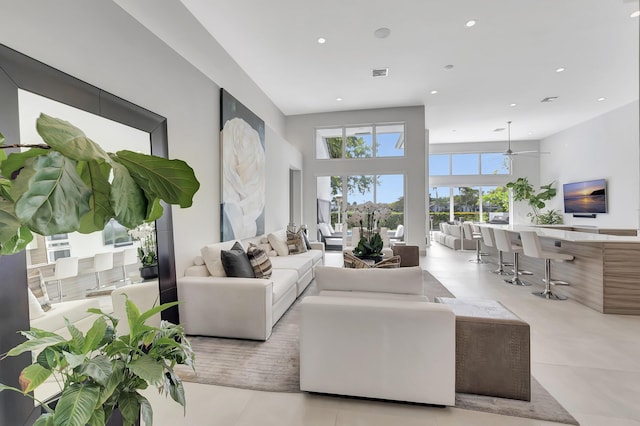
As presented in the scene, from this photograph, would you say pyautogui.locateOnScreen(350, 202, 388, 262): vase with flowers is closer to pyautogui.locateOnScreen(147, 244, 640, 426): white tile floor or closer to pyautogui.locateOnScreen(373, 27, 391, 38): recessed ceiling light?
pyautogui.locateOnScreen(147, 244, 640, 426): white tile floor

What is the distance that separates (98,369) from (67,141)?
709 mm

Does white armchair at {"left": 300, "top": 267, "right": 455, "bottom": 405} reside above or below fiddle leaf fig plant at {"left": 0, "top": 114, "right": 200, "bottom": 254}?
below

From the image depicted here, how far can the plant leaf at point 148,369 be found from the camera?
0.83 meters

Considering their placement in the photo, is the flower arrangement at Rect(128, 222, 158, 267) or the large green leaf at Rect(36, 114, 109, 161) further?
the flower arrangement at Rect(128, 222, 158, 267)

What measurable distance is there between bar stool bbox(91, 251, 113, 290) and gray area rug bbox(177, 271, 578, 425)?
3.07 feet

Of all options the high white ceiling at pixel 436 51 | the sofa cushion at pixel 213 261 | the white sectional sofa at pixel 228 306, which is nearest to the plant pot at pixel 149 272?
the white sectional sofa at pixel 228 306

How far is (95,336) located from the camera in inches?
37.4

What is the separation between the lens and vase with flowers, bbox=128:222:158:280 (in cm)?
240

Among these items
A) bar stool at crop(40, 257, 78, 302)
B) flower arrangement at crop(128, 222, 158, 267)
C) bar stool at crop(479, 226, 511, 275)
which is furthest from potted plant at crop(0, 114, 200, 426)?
bar stool at crop(479, 226, 511, 275)

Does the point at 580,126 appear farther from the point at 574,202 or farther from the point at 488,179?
the point at 488,179

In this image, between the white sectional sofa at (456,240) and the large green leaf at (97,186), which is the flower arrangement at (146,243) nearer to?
the large green leaf at (97,186)

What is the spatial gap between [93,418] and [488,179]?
1245 cm

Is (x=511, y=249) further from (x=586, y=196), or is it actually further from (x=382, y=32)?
(x=586, y=196)

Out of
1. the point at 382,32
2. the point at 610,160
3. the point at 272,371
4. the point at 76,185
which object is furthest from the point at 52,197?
the point at 610,160
